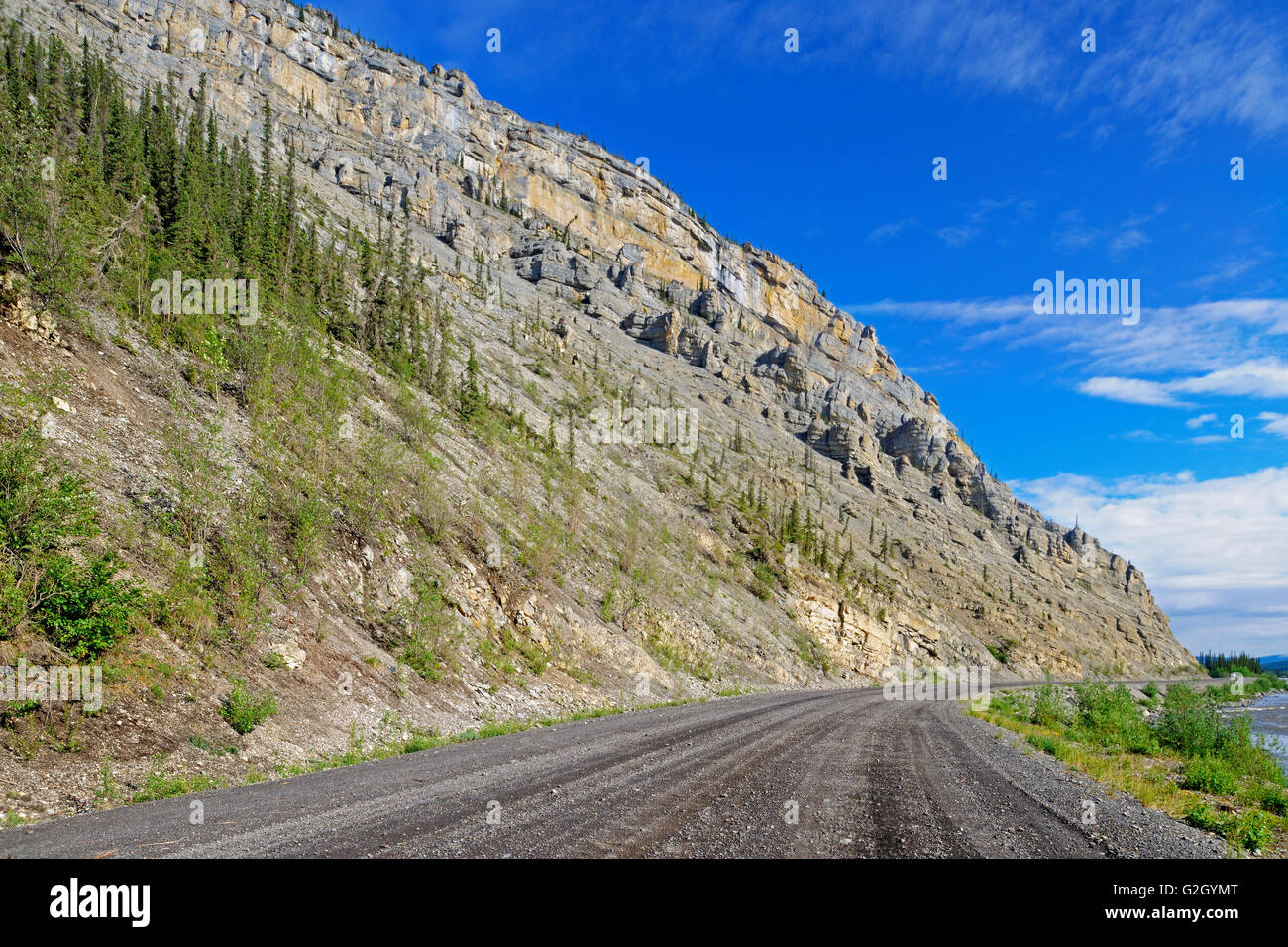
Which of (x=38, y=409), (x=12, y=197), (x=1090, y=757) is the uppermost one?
(x=12, y=197)

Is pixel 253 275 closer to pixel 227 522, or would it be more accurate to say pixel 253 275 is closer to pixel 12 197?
pixel 12 197

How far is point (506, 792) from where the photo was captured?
30.0ft

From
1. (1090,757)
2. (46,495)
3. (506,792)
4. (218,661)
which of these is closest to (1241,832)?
(1090,757)

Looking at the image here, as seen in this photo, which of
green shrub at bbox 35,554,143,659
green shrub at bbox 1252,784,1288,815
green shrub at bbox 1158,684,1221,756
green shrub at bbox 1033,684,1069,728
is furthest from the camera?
green shrub at bbox 1033,684,1069,728

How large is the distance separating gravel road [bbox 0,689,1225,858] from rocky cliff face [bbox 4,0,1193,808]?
8.44 metres

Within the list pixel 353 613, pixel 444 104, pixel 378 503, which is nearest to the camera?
pixel 353 613

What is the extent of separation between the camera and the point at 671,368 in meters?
103

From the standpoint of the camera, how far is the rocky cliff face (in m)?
49.7

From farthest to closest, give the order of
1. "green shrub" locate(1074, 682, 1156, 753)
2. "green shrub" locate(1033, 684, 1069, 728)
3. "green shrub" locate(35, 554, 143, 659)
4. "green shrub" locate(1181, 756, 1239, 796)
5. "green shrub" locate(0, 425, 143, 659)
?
"green shrub" locate(1033, 684, 1069, 728) < "green shrub" locate(1074, 682, 1156, 753) < "green shrub" locate(1181, 756, 1239, 796) < "green shrub" locate(35, 554, 143, 659) < "green shrub" locate(0, 425, 143, 659)

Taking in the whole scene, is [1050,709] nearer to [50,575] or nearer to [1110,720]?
[1110,720]

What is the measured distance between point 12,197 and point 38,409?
6.32 meters

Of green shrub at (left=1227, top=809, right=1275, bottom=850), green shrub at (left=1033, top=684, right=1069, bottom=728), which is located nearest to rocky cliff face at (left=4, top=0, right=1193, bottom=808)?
green shrub at (left=1033, top=684, right=1069, bottom=728)

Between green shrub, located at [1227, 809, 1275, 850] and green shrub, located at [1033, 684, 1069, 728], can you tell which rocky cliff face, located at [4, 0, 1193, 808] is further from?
green shrub, located at [1227, 809, 1275, 850]

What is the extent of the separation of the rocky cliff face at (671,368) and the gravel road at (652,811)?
8.44 m
